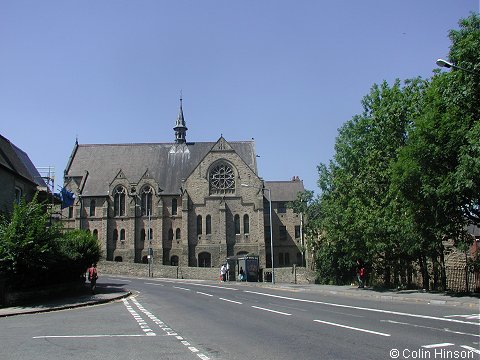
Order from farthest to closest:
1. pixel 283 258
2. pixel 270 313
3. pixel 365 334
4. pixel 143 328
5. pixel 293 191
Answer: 1. pixel 293 191
2. pixel 283 258
3. pixel 270 313
4. pixel 143 328
5. pixel 365 334

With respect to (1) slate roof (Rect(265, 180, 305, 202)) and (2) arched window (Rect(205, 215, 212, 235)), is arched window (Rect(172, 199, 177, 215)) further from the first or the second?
(1) slate roof (Rect(265, 180, 305, 202))

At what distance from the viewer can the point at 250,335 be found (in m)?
11.6

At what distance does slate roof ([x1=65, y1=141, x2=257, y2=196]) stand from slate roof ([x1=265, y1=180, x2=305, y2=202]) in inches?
386

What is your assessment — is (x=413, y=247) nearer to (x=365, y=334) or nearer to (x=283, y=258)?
(x=365, y=334)

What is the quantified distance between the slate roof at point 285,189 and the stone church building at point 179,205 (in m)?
1.00

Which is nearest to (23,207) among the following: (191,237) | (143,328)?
(143,328)

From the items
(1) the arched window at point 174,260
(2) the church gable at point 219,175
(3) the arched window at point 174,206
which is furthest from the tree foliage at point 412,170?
(3) the arched window at point 174,206

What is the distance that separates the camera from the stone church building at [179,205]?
66.2 meters

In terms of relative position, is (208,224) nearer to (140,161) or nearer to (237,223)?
(237,223)

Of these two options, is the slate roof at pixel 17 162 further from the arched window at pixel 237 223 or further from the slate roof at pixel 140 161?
the slate roof at pixel 140 161

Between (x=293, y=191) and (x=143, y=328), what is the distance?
6779 cm

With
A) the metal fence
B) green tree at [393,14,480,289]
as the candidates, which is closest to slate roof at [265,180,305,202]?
the metal fence

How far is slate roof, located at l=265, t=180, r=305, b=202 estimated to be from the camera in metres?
78.8

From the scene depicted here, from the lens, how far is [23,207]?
76.1ft
